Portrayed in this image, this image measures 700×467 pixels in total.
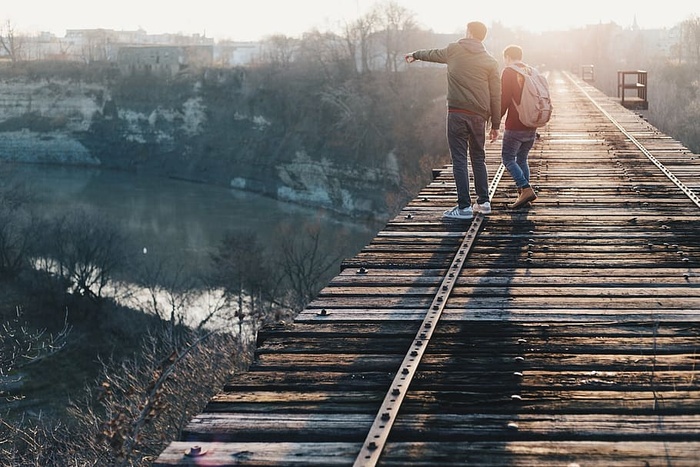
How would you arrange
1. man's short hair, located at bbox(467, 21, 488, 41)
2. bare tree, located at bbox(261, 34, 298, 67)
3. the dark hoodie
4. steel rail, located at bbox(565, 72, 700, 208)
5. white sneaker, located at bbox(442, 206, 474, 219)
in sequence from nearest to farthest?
man's short hair, located at bbox(467, 21, 488, 41), the dark hoodie, white sneaker, located at bbox(442, 206, 474, 219), steel rail, located at bbox(565, 72, 700, 208), bare tree, located at bbox(261, 34, 298, 67)

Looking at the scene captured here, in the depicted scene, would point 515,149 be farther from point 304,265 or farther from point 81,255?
point 81,255

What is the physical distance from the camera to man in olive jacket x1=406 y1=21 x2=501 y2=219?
853 cm

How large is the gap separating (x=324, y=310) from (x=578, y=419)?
2165mm

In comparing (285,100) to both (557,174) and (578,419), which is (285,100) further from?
(578,419)

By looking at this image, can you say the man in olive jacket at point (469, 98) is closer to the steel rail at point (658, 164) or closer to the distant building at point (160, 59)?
the steel rail at point (658, 164)

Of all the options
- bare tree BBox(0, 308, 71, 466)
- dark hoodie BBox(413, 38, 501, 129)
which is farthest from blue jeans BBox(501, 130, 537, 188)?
bare tree BBox(0, 308, 71, 466)

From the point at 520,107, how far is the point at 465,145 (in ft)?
2.43

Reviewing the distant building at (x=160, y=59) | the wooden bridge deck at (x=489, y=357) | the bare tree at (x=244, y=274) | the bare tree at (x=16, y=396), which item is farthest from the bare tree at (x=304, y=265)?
the distant building at (x=160, y=59)

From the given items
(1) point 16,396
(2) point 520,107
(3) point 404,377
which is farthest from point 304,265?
(3) point 404,377

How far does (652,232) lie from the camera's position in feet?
26.8

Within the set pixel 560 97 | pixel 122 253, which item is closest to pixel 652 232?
pixel 560 97

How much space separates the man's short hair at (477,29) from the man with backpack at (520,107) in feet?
2.35

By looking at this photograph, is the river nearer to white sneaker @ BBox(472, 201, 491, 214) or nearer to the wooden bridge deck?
white sneaker @ BBox(472, 201, 491, 214)

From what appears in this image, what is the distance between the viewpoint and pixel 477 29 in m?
8.44
